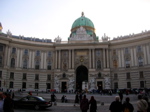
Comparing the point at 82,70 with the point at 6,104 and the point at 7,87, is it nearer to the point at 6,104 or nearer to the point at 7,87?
the point at 7,87

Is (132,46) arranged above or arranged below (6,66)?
above

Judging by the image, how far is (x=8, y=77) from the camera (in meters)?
57.5

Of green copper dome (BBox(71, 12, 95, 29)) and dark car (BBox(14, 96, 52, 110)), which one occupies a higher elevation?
green copper dome (BBox(71, 12, 95, 29))

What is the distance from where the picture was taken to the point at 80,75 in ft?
209

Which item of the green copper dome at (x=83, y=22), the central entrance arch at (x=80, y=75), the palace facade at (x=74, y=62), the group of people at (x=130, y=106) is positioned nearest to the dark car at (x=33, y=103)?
the group of people at (x=130, y=106)

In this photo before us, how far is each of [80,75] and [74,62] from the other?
550 cm

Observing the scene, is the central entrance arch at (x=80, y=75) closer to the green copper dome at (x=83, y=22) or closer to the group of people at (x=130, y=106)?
the green copper dome at (x=83, y=22)

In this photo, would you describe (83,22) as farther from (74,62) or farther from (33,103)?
(33,103)

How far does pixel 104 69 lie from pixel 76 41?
15181 mm

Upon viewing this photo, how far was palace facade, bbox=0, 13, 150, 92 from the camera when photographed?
5691cm

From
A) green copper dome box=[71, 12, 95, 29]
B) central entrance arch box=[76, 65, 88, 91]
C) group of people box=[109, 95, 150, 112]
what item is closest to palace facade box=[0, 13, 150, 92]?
central entrance arch box=[76, 65, 88, 91]

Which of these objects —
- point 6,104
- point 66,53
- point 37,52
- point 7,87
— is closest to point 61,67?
point 66,53

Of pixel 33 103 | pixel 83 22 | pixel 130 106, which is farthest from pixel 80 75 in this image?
pixel 130 106

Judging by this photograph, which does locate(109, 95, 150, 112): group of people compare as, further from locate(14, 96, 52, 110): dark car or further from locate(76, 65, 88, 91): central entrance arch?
locate(76, 65, 88, 91): central entrance arch
